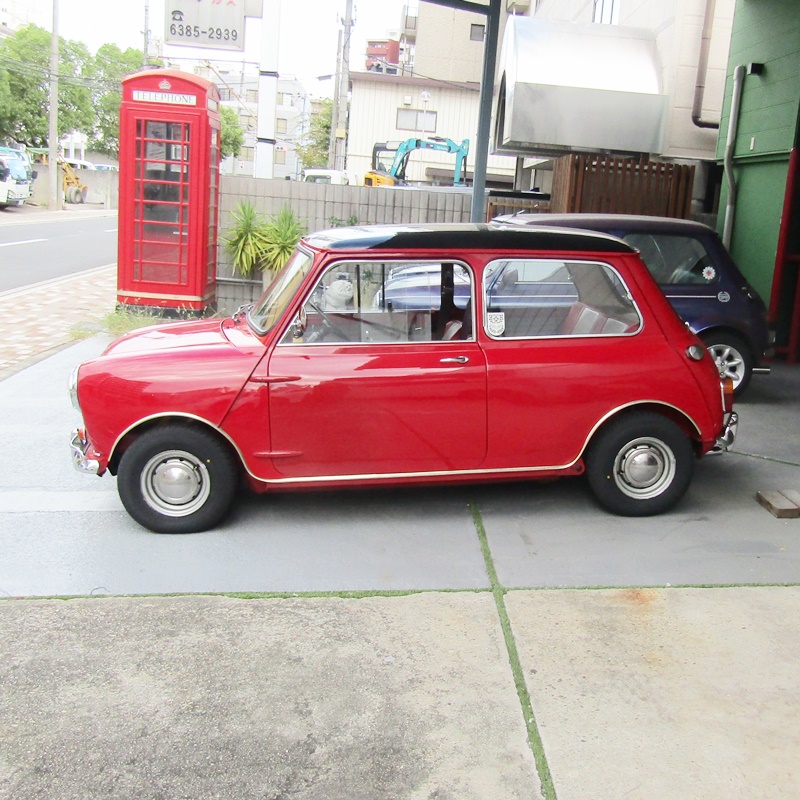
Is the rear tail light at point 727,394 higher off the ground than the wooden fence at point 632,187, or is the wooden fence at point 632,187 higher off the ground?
the wooden fence at point 632,187

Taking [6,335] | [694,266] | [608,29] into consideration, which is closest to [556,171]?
[608,29]

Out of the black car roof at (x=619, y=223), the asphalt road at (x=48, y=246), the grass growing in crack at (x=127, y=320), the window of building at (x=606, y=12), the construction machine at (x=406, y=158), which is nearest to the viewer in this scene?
the black car roof at (x=619, y=223)

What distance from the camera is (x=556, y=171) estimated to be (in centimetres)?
1238

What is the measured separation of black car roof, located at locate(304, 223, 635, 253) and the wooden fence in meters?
6.38

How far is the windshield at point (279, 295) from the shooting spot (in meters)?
5.06

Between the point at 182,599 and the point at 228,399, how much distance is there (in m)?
1.08

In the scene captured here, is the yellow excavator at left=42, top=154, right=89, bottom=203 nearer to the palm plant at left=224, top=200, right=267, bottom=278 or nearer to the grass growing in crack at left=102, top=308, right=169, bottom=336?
the palm plant at left=224, top=200, right=267, bottom=278

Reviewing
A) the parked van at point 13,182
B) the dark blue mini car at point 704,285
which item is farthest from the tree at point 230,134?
the dark blue mini car at point 704,285

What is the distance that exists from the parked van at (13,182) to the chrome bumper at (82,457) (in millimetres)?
34806

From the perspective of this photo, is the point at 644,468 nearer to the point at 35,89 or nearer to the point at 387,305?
the point at 387,305

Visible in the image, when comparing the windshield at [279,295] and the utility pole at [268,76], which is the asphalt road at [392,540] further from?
the utility pole at [268,76]

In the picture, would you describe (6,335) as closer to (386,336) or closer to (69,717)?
(386,336)

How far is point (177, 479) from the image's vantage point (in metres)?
4.92

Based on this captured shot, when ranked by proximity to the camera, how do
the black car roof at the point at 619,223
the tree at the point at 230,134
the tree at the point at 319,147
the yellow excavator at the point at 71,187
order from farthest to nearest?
the tree at the point at 230,134, the tree at the point at 319,147, the yellow excavator at the point at 71,187, the black car roof at the point at 619,223
